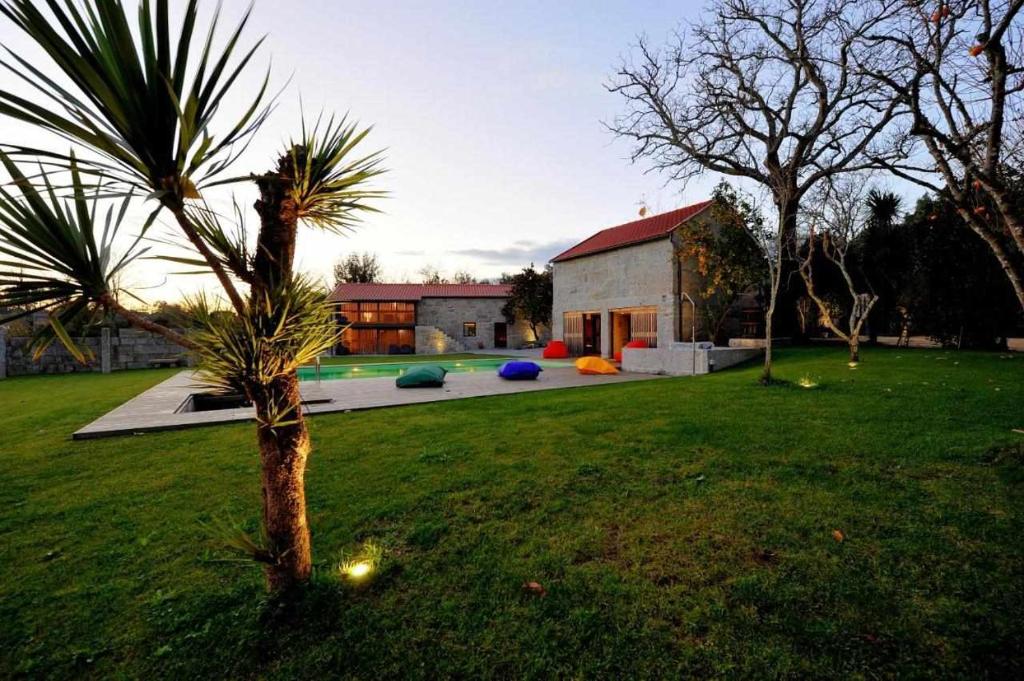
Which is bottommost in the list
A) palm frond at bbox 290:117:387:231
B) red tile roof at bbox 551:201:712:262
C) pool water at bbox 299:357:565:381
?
pool water at bbox 299:357:565:381

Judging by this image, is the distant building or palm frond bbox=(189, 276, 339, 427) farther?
the distant building

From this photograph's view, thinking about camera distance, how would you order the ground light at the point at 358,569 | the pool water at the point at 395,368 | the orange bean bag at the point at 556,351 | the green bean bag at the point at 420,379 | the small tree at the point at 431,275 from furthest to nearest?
the small tree at the point at 431,275 < the orange bean bag at the point at 556,351 < the pool water at the point at 395,368 < the green bean bag at the point at 420,379 < the ground light at the point at 358,569

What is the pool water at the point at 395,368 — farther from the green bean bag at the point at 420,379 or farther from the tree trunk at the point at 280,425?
the tree trunk at the point at 280,425

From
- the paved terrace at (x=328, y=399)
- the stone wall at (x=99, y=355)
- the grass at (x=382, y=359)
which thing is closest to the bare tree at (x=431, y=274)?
the grass at (x=382, y=359)

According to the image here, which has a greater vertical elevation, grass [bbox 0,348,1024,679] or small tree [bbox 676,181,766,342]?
small tree [bbox 676,181,766,342]

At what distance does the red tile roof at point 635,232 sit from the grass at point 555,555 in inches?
675

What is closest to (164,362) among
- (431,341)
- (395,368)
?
(395,368)

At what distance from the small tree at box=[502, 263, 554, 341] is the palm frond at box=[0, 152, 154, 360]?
32.0 m

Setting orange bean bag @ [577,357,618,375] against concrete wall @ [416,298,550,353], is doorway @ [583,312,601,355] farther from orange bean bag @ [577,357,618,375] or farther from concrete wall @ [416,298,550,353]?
concrete wall @ [416,298,550,353]

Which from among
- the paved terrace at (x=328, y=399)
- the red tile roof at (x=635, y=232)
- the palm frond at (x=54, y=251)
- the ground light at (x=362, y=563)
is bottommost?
the ground light at (x=362, y=563)

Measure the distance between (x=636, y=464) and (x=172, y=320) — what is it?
446 centimetres

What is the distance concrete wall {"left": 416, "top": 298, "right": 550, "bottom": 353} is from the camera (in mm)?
35250

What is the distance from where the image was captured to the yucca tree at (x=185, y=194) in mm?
1517

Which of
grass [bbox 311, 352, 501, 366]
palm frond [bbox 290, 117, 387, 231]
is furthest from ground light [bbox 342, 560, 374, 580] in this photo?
grass [bbox 311, 352, 501, 366]
